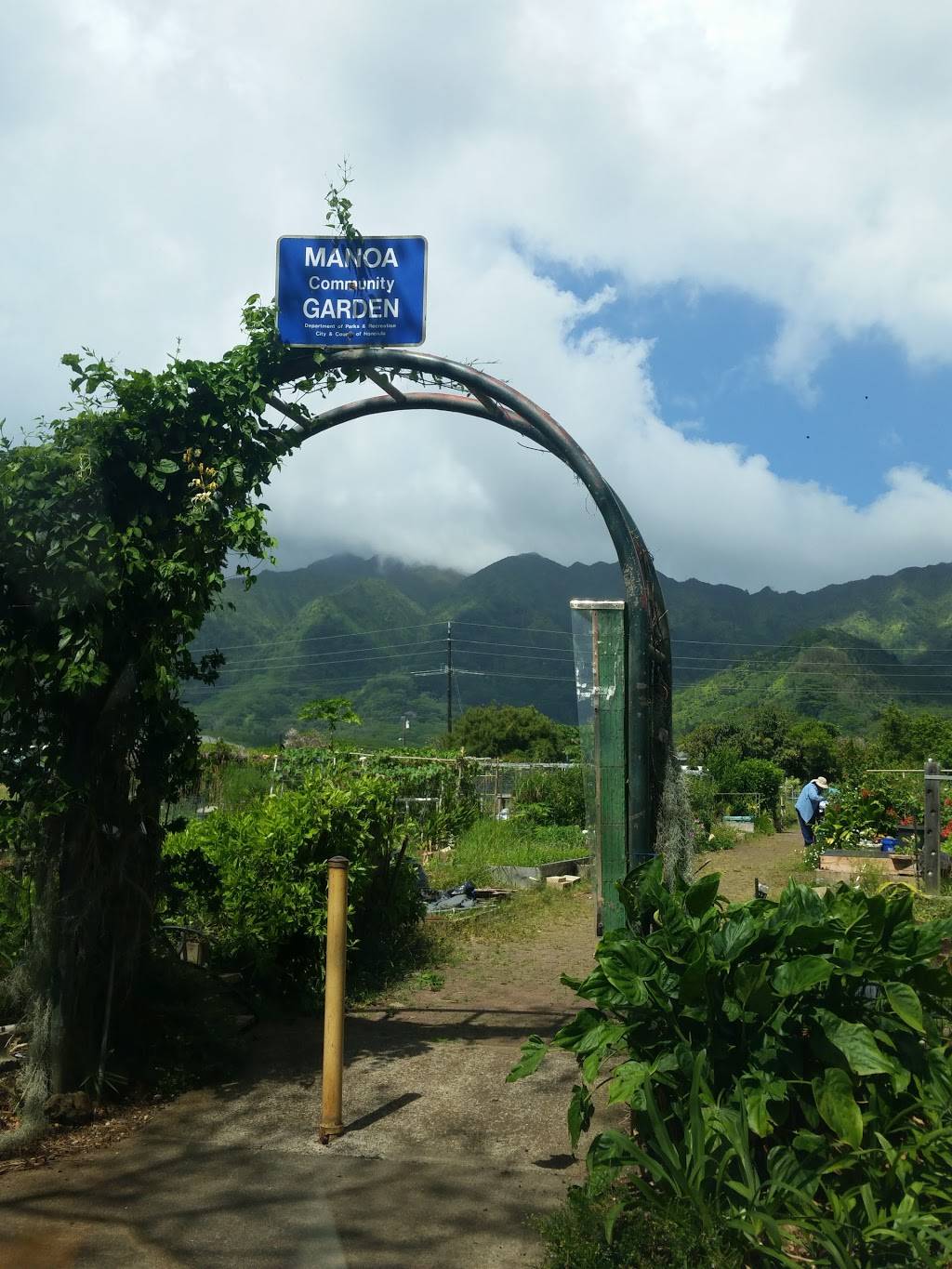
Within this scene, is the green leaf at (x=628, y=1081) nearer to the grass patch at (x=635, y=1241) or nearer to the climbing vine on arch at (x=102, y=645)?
the grass patch at (x=635, y=1241)

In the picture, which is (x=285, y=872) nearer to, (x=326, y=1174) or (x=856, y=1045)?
(x=326, y=1174)

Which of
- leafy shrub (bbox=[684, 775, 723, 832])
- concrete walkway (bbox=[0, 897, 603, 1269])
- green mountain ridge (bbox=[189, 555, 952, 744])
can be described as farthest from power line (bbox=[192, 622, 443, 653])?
concrete walkway (bbox=[0, 897, 603, 1269])

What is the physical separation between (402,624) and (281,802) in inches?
6444

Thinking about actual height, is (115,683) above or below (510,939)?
above

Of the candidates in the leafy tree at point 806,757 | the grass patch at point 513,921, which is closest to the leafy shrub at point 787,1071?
the grass patch at point 513,921

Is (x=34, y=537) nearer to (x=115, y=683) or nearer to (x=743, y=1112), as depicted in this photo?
(x=115, y=683)

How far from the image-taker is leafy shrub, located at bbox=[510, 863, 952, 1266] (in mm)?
3691

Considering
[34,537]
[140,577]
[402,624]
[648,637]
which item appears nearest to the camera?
[34,537]

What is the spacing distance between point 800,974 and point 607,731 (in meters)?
2.98

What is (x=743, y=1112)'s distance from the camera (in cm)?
381

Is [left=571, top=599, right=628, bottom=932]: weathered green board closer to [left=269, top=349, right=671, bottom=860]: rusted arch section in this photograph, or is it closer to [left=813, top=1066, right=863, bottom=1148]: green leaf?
[left=269, top=349, right=671, bottom=860]: rusted arch section

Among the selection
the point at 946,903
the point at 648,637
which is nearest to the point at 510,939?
the point at 946,903

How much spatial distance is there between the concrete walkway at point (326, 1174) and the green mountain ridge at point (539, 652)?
5790 cm

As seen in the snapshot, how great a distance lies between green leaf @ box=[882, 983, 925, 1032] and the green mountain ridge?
2361 inches
